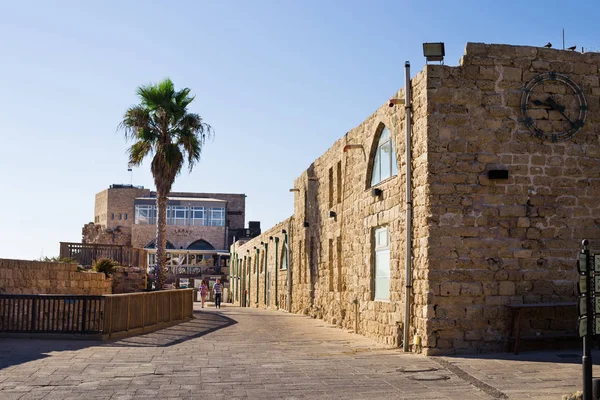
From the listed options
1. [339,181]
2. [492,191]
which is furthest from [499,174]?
[339,181]

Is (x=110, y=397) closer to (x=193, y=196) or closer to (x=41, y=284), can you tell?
(x=41, y=284)

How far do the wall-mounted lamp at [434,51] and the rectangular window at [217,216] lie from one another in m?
59.3

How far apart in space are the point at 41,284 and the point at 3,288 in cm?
221

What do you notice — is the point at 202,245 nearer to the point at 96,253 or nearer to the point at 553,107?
the point at 96,253

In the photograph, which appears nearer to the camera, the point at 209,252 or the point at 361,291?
the point at 361,291

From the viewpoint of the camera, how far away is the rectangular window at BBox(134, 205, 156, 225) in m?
72.4

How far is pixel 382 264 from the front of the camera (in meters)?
16.0

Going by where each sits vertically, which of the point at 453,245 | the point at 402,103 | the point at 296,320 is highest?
the point at 402,103

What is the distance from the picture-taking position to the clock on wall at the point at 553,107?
44.2ft

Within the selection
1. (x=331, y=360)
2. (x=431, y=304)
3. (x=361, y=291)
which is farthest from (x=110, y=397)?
(x=361, y=291)

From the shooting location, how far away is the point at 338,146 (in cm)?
2128

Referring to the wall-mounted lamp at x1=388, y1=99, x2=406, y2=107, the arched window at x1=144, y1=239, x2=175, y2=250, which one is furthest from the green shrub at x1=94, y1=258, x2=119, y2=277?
the arched window at x1=144, y1=239, x2=175, y2=250

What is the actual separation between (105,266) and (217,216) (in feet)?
149

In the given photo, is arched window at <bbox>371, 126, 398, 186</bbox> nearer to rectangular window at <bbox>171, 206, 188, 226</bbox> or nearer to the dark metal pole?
the dark metal pole
